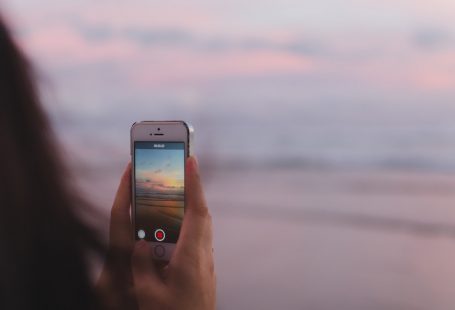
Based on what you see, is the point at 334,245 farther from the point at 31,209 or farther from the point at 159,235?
the point at 31,209

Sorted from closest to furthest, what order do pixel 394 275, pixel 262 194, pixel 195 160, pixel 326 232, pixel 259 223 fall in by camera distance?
pixel 195 160 → pixel 394 275 → pixel 326 232 → pixel 259 223 → pixel 262 194

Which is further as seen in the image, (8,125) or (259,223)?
(259,223)

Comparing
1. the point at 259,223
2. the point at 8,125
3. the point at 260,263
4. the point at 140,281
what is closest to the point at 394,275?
the point at 260,263

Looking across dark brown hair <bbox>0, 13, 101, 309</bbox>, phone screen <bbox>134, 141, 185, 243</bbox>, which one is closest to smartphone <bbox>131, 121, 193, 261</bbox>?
phone screen <bbox>134, 141, 185, 243</bbox>

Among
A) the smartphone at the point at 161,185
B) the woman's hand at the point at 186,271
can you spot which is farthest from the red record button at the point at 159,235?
the woman's hand at the point at 186,271

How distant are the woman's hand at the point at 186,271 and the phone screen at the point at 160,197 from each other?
104 millimetres

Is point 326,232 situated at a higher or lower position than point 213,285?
lower

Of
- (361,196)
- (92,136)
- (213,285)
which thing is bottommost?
(361,196)

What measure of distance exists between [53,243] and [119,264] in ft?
0.24

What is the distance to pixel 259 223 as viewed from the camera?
2467 millimetres

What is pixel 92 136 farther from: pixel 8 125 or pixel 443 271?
pixel 443 271

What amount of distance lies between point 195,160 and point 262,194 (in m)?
2.75

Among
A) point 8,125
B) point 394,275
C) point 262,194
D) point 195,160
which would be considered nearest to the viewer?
point 8,125

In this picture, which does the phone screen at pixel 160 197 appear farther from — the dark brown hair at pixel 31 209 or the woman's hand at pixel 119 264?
the dark brown hair at pixel 31 209
